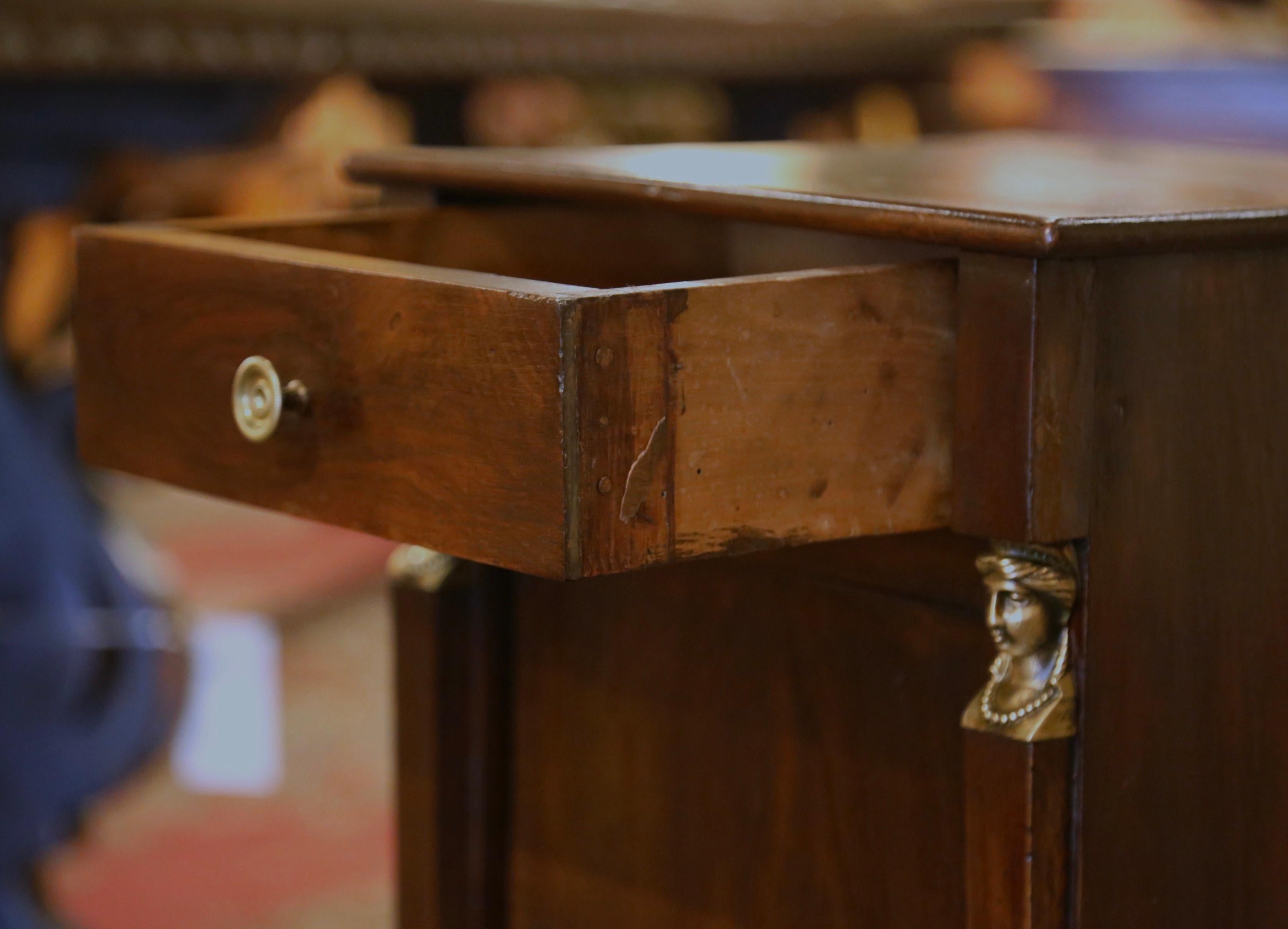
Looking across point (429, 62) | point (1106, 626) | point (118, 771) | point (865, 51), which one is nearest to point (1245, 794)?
point (1106, 626)

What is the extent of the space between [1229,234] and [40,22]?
1.42 m

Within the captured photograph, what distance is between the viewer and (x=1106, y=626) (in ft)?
2.37

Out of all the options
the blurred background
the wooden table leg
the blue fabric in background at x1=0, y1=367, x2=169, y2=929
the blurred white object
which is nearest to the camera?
the wooden table leg

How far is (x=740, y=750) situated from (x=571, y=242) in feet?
0.96

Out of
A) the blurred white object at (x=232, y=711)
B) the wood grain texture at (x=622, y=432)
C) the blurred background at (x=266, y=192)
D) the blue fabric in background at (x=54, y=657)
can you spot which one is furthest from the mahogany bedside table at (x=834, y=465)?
the blurred white object at (x=232, y=711)

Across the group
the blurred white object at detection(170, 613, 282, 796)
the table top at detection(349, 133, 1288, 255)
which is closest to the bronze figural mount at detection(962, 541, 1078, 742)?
the table top at detection(349, 133, 1288, 255)

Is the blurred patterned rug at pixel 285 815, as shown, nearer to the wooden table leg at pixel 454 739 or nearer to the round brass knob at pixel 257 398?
the wooden table leg at pixel 454 739

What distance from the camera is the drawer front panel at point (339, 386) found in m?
0.64

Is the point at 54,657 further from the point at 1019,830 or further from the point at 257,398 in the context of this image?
the point at 1019,830

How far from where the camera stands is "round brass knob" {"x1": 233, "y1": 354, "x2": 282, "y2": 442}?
748mm

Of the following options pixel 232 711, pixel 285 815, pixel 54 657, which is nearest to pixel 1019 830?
pixel 54 657

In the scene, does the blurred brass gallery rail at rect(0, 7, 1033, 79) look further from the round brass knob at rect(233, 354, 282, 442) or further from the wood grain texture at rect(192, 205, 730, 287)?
the round brass knob at rect(233, 354, 282, 442)

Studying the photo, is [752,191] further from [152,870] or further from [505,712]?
[152,870]

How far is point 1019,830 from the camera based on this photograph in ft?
2.36
